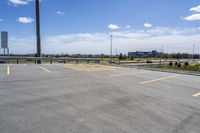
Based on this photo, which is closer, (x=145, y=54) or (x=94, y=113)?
(x=94, y=113)

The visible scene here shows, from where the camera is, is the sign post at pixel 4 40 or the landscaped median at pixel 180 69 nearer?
the landscaped median at pixel 180 69

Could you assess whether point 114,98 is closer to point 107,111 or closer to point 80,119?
point 107,111

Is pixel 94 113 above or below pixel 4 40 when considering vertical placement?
below

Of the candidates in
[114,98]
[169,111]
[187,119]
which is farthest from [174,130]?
[114,98]

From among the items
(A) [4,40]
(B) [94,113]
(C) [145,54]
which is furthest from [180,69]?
(C) [145,54]

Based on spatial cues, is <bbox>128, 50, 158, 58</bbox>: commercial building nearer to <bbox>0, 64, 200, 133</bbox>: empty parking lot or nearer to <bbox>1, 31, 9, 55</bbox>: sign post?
<bbox>1, 31, 9, 55</bbox>: sign post

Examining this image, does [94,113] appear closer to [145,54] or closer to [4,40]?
[4,40]

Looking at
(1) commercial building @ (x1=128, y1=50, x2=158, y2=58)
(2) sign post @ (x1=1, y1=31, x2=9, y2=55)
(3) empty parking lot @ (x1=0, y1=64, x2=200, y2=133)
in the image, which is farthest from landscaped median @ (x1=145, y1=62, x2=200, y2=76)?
(1) commercial building @ (x1=128, y1=50, x2=158, y2=58)

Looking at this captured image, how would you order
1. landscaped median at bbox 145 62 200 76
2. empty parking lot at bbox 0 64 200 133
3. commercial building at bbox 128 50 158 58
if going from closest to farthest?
empty parking lot at bbox 0 64 200 133 < landscaped median at bbox 145 62 200 76 < commercial building at bbox 128 50 158 58

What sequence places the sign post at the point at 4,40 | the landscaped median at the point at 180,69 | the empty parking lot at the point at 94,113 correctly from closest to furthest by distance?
the empty parking lot at the point at 94,113
the landscaped median at the point at 180,69
the sign post at the point at 4,40

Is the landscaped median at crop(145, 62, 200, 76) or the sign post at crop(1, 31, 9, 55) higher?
the sign post at crop(1, 31, 9, 55)

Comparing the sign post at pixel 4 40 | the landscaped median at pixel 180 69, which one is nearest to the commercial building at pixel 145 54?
the landscaped median at pixel 180 69

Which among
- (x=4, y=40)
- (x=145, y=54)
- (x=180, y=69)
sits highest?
(x=145, y=54)

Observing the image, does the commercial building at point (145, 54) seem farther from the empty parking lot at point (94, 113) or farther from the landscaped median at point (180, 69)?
the empty parking lot at point (94, 113)
